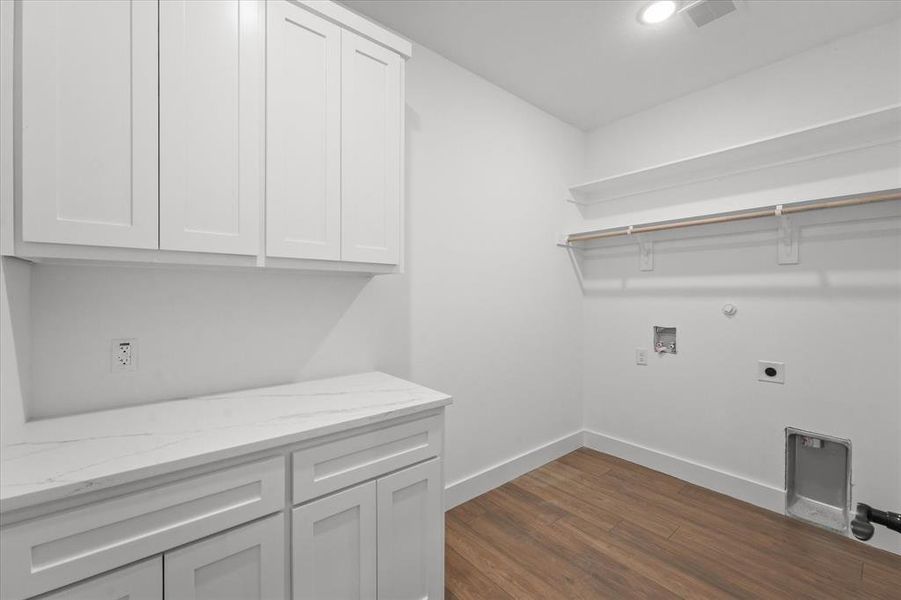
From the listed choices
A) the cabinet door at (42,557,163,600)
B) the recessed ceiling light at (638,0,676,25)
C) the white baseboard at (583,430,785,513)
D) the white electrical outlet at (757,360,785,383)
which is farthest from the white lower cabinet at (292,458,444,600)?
the recessed ceiling light at (638,0,676,25)

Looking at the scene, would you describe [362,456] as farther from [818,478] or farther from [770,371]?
[818,478]

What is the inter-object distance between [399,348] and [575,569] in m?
1.32

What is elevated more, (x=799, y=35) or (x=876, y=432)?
(x=799, y=35)

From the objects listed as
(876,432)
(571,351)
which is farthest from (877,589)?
(571,351)

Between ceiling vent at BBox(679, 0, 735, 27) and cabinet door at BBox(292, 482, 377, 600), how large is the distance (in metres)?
2.47

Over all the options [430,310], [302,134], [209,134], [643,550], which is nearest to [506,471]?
[643,550]

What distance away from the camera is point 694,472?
8.32ft

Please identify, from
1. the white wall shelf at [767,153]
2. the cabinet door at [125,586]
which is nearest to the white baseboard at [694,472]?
the white wall shelf at [767,153]

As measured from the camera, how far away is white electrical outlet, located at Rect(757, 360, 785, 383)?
222cm

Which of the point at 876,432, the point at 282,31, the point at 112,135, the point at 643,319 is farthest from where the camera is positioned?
the point at 643,319

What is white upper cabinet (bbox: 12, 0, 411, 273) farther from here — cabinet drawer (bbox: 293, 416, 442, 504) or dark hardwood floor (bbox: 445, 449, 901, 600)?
dark hardwood floor (bbox: 445, 449, 901, 600)

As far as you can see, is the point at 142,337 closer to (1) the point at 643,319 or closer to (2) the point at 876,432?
(1) the point at 643,319

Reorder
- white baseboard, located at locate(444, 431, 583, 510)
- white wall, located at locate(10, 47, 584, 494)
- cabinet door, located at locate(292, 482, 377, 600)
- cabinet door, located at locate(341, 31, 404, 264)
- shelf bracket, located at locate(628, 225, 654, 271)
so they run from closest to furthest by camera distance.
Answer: cabinet door, located at locate(292, 482, 377, 600), white wall, located at locate(10, 47, 584, 494), cabinet door, located at locate(341, 31, 404, 264), white baseboard, located at locate(444, 431, 583, 510), shelf bracket, located at locate(628, 225, 654, 271)

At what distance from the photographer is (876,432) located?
1938mm
